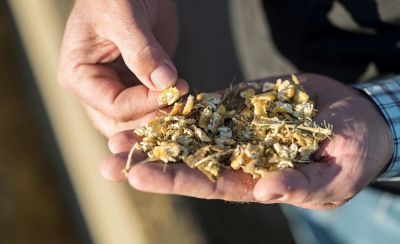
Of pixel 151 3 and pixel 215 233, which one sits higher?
pixel 151 3

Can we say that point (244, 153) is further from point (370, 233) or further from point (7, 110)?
point (7, 110)

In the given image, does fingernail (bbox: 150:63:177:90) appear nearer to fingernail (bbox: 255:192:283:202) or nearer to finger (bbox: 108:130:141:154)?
finger (bbox: 108:130:141:154)

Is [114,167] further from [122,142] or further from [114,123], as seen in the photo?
[114,123]

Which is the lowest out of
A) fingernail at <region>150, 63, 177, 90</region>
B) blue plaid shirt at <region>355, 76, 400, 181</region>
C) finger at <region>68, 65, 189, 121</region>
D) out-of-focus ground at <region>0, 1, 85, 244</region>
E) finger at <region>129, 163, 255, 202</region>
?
out-of-focus ground at <region>0, 1, 85, 244</region>

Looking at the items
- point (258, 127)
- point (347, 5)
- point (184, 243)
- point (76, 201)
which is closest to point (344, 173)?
point (258, 127)

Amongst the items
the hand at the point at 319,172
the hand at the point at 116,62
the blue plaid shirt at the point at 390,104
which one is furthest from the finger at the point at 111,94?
the blue plaid shirt at the point at 390,104

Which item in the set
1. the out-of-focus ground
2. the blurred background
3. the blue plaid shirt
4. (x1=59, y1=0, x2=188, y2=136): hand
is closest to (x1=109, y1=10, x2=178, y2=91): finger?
(x1=59, y1=0, x2=188, y2=136): hand
